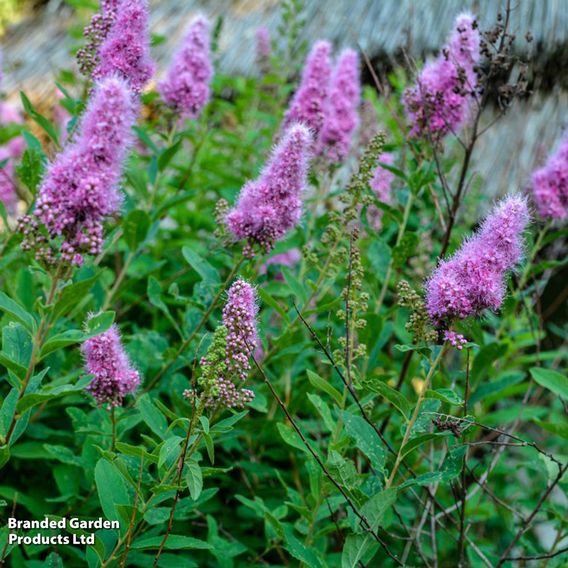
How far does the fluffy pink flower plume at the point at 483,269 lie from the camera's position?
1.23m

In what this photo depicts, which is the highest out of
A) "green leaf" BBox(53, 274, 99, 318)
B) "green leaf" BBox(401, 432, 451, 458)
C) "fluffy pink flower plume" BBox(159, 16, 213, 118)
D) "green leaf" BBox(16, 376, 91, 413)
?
"fluffy pink flower plume" BBox(159, 16, 213, 118)

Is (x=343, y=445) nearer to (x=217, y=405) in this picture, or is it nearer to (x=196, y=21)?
(x=217, y=405)

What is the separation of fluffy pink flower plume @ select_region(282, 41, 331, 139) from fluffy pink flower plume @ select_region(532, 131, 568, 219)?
2.22 feet

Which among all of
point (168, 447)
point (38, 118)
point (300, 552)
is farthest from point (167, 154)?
point (300, 552)

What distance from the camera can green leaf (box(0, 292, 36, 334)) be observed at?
45.9 inches

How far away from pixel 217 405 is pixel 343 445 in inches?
13.3

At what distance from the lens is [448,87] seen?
6.30ft

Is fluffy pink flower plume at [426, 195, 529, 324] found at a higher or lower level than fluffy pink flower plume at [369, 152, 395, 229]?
higher

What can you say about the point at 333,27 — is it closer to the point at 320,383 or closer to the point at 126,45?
the point at 126,45

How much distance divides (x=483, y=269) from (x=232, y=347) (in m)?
0.46

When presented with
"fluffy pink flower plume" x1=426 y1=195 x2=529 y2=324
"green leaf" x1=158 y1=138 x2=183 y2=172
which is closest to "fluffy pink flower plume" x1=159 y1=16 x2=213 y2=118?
"green leaf" x1=158 y1=138 x2=183 y2=172

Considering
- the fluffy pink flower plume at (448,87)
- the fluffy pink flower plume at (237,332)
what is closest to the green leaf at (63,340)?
the fluffy pink flower plume at (237,332)

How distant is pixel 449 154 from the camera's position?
10.9 feet

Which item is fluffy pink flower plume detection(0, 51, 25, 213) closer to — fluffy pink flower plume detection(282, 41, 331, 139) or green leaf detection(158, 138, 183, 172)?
green leaf detection(158, 138, 183, 172)
